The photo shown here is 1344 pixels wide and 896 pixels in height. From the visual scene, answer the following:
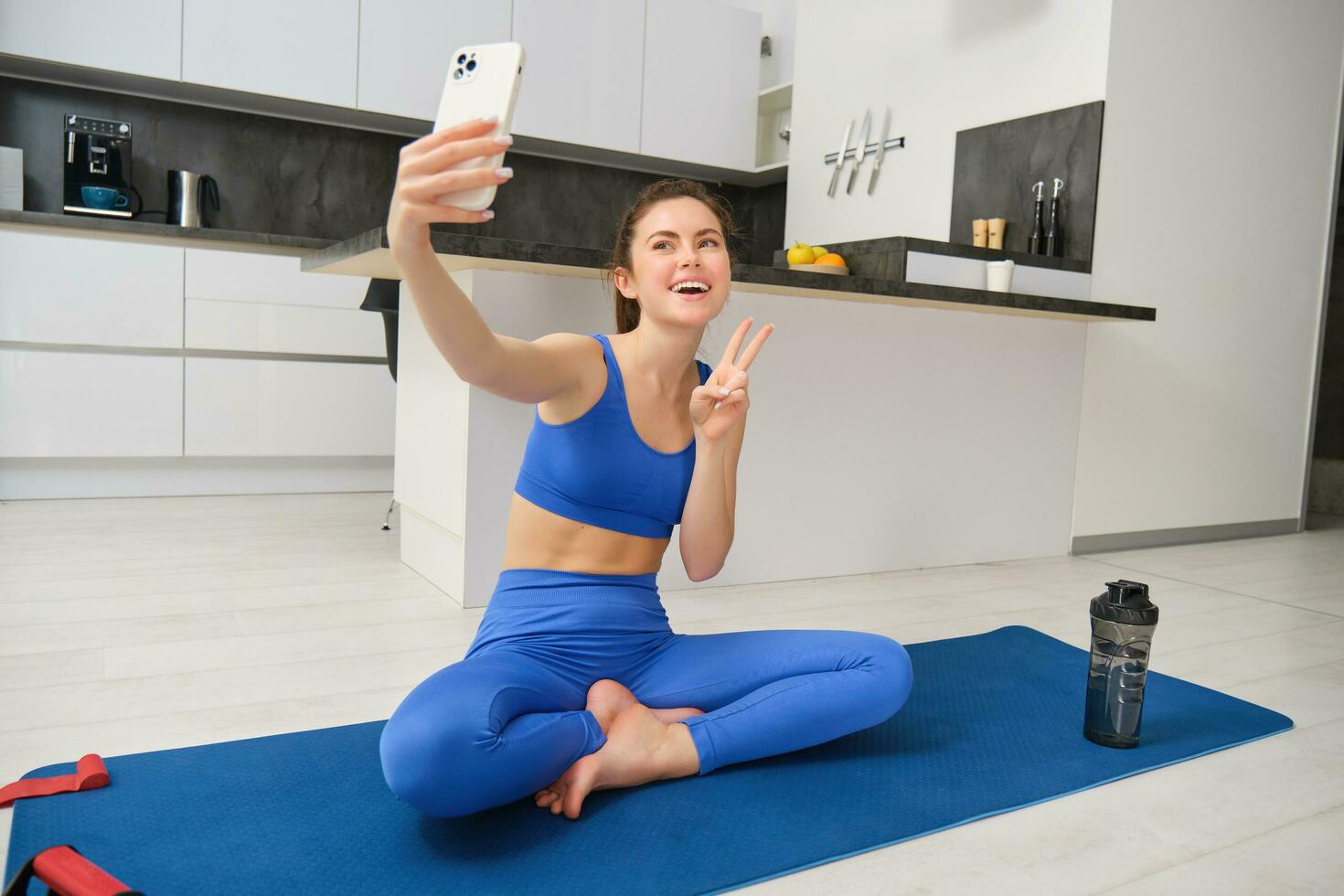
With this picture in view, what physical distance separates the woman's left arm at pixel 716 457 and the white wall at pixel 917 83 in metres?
2.65

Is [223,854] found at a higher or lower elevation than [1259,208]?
lower

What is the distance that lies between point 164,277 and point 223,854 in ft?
10.5

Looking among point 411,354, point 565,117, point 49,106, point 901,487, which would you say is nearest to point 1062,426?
point 901,487

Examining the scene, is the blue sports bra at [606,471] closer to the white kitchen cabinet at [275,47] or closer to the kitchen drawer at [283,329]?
the kitchen drawer at [283,329]

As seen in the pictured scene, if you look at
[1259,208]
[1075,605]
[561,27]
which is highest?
[561,27]

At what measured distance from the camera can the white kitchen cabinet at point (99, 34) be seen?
12.2ft

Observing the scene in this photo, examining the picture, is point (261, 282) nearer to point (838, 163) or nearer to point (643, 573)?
point (838, 163)

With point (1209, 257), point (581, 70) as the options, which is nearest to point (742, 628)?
point (1209, 257)

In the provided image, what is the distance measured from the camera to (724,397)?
139cm

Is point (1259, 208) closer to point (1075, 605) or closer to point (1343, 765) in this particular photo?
point (1075, 605)

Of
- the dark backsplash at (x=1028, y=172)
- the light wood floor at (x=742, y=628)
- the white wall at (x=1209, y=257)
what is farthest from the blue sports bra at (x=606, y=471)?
the dark backsplash at (x=1028, y=172)

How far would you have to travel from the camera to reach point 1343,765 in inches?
64.1

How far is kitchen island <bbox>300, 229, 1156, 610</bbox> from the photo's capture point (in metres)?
2.36

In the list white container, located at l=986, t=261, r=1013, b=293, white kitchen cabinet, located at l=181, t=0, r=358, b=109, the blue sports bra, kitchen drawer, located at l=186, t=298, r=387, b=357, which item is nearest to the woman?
the blue sports bra
